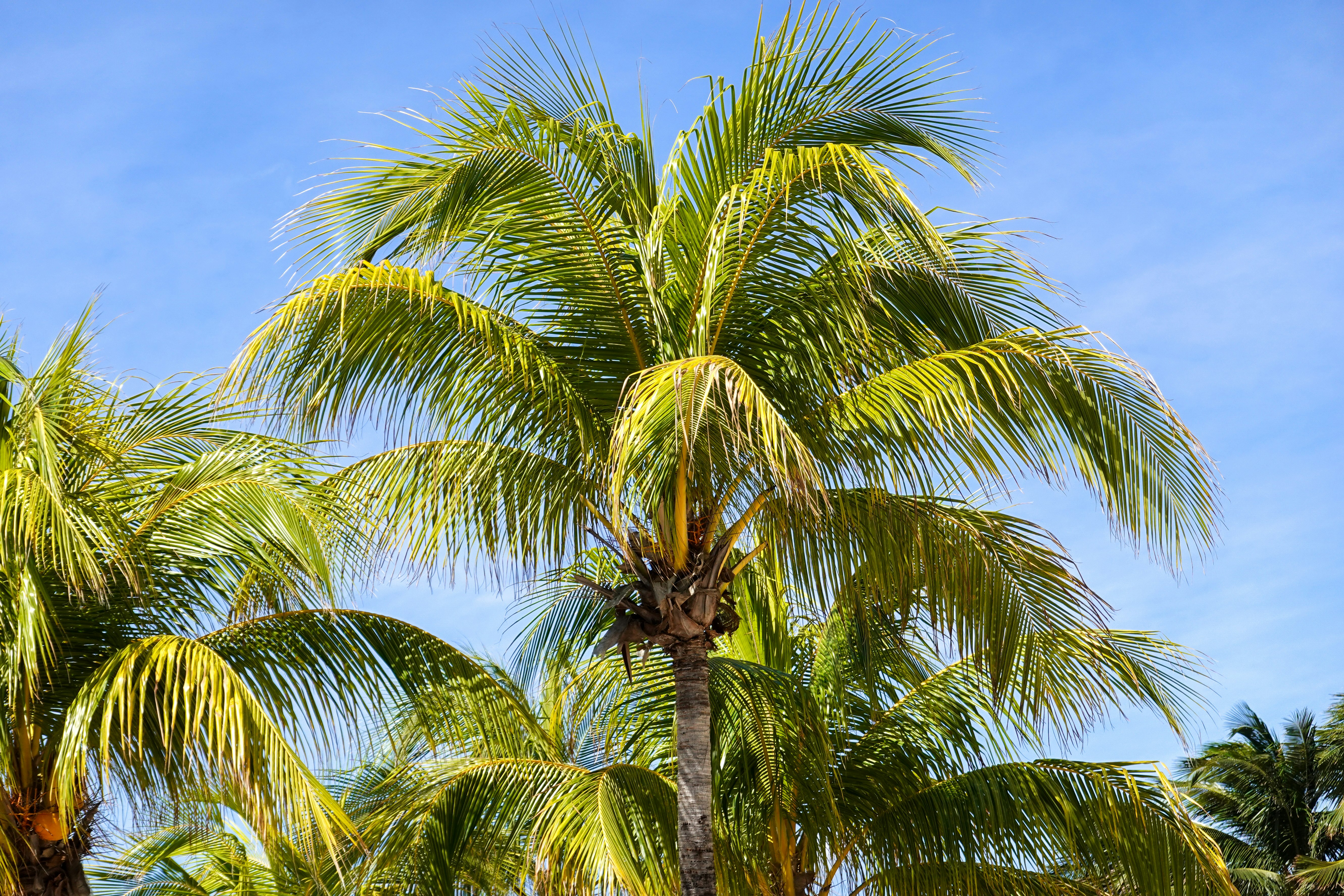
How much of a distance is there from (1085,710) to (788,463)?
3043mm

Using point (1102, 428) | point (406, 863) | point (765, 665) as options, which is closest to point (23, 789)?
point (406, 863)

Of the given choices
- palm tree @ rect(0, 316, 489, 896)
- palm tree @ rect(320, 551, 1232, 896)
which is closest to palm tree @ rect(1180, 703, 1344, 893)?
palm tree @ rect(320, 551, 1232, 896)

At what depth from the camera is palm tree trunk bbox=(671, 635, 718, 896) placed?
7.61 metres

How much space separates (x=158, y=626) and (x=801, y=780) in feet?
15.2

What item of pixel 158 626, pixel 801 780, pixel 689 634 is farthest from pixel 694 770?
pixel 158 626

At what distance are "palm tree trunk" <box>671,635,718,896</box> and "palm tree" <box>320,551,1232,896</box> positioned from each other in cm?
34

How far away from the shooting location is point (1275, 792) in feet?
78.6

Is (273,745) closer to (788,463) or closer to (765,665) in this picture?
(788,463)

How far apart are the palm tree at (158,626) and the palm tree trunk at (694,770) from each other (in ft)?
5.06

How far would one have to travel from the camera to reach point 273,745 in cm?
638

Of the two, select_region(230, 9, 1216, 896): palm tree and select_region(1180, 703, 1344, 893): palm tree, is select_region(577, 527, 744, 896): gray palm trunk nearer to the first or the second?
select_region(230, 9, 1216, 896): palm tree

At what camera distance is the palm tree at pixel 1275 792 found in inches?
916

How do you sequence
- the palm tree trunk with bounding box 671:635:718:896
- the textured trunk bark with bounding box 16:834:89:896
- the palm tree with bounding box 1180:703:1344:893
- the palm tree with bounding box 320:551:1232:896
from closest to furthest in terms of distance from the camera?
the textured trunk bark with bounding box 16:834:89:896
the palm tree trunk with bounding box 671:635:718:896
the palm tree with bounding box 320:551:1232:896
the palm tree with bounding box 1180:703:1344:893

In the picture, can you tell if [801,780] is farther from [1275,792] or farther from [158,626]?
[1275,792]
